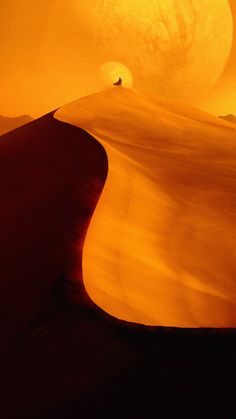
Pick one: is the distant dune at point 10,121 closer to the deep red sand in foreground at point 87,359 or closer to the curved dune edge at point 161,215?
the curved dune edge at point 161,215

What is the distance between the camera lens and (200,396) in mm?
575

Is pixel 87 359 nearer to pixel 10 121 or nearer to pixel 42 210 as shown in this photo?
pixel 42 210

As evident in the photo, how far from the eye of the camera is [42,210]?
853 millimetres

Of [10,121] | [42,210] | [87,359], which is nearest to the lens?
[87,359]

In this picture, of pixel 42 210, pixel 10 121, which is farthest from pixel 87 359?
pixel 10 121

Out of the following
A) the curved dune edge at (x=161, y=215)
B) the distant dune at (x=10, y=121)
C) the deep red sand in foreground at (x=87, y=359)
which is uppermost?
the curved dune edge at (x=161, y=215)

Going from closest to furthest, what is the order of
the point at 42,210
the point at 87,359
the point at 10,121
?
the point at 87,359 < the point at 42,210 < the point at 10,121

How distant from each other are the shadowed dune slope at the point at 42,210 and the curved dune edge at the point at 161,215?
0.03 metres

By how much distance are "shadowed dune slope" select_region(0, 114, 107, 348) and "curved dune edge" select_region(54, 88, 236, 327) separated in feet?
0.09

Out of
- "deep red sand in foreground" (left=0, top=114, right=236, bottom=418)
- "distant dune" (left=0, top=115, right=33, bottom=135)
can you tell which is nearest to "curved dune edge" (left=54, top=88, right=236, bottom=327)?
"deep red sand in foreground" (left=0, top=114, right=236, bottom=418)

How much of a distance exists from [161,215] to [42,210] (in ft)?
0.74

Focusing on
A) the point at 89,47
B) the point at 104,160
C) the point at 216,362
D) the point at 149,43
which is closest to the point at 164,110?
the point at 104,160

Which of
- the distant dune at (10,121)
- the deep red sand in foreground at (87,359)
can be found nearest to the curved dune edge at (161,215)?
the deep red sand in foreground at (87,359)

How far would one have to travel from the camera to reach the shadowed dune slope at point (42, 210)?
66cm
